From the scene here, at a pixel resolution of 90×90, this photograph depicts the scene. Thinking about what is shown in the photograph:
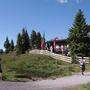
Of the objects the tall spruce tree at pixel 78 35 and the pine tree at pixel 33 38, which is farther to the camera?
the pine tree at pixel 33 38

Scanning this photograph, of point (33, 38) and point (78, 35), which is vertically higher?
point (33, 38)

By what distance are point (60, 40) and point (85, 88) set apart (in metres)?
62.1

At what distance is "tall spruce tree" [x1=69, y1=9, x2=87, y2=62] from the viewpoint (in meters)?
63.7

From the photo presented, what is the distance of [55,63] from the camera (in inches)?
2090

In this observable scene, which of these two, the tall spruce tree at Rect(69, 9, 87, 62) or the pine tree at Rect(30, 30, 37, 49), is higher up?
the pine tree at Rect(30, 30, 37, 49)

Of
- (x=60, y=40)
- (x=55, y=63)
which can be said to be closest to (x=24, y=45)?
(x=60, y=40)

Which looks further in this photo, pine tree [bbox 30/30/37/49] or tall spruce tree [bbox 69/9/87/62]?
pine tree [bbox 30/30/37/49]

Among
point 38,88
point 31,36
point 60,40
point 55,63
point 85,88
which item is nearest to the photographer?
point 85,88

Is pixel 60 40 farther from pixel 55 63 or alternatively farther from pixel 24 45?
pixel 55 63

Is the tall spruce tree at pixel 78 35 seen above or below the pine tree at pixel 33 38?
below

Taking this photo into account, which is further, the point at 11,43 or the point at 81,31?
the point at 11,43

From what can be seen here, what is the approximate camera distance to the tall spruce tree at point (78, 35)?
63.7m

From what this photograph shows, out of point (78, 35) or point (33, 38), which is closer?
point (78, 35)

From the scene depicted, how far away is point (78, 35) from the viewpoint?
64.6 metres
